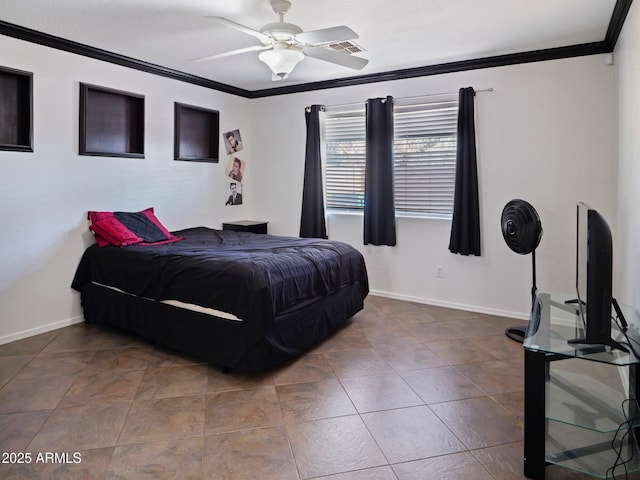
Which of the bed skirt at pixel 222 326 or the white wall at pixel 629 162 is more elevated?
the white wall at pixel 629 162

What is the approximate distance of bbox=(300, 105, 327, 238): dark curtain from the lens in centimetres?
493

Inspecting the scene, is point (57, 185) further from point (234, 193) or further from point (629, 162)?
point (629, 162)

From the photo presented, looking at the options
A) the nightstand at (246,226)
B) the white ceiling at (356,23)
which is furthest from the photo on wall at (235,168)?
the white ceiling at (356,23)

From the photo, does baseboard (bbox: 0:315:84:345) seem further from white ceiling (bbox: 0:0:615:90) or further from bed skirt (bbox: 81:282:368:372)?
white ceiling (bbox: 0:0:615:90)

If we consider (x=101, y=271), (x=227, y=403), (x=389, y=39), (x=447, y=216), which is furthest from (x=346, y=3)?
(x=101, y=271)

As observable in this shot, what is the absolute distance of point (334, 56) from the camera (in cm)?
306

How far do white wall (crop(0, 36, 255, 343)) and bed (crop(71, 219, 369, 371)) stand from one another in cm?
24

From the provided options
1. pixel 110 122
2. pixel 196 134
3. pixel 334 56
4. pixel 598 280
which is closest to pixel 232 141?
pixel 196 134

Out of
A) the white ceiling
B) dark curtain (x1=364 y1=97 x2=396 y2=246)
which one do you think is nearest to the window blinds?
dark curtain (x1=364 y1=97 x2=396 y2=246)

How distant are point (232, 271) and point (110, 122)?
2291mm

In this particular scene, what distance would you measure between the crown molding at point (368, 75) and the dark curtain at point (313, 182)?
16.9 inches

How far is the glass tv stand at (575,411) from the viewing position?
1.74 metres

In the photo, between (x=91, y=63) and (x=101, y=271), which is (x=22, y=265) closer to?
(x=101, y=271)

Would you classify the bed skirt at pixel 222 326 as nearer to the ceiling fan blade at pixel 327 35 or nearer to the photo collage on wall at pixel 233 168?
the ceiling fan blade at pixel 327 35
